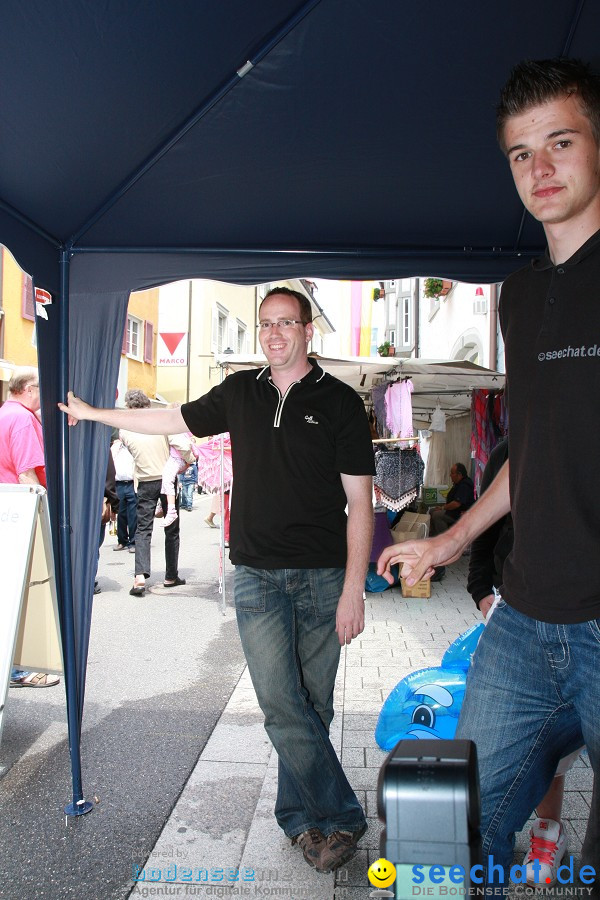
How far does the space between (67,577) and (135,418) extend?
815 mm

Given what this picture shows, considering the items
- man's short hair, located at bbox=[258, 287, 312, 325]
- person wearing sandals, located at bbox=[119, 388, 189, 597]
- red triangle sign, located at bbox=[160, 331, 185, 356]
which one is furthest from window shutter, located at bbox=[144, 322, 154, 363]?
man's short hair, located at bbox=[258, 287, 312, 325]

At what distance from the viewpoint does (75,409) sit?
135 inches

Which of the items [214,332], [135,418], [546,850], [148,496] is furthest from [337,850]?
[214,332]

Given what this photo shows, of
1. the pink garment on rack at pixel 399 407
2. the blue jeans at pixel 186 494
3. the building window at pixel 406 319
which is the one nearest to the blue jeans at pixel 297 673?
the pink garment on rack at pixel 399 407

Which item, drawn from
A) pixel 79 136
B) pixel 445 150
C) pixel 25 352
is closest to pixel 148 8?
pixel 79 136

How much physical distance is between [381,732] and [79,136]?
3218 millimetres

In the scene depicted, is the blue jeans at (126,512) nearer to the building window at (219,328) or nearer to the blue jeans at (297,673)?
the blue jeans at (297,673)

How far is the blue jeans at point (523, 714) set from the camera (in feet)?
5.65

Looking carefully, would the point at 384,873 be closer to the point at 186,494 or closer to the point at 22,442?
the point at 22,442

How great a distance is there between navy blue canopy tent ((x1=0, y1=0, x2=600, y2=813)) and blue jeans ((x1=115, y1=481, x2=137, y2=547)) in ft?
23.0

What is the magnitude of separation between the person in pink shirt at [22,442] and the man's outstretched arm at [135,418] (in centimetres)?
183

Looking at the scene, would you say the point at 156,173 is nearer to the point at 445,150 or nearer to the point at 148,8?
the point at 148,8

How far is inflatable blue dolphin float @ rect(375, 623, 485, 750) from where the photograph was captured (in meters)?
3.63

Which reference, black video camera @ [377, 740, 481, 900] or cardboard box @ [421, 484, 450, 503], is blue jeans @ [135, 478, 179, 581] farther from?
black video camera @ [377, 740, 481, 900]
